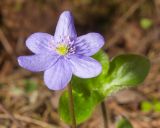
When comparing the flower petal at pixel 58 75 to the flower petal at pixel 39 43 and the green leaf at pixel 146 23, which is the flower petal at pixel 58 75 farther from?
the green leaf at pixel 146 23

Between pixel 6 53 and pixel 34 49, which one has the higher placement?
pixel 6 53

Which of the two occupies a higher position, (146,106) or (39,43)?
(39,43)

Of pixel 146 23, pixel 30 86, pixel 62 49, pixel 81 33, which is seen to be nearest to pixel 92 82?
pixel 62 49

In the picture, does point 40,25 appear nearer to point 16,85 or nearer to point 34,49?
point 16,85

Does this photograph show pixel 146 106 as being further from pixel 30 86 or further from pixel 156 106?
pixel 30 86

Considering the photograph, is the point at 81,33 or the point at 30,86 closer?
the point at 30,86

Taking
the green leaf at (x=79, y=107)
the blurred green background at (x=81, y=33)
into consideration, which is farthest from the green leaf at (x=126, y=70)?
the blurred green background at (x=81, y=33)

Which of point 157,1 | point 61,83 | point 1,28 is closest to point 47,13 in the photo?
point 1,28
